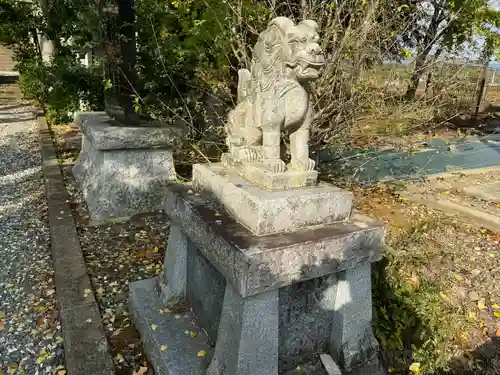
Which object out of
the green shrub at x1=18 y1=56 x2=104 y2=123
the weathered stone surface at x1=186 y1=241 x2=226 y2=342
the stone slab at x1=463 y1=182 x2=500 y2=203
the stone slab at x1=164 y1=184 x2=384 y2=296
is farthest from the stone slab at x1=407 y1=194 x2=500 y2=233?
the green shrub at x1=18 y1=56 x2=104 y2=123

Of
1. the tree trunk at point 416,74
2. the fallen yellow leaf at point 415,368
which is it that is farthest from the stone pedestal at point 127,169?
the fallen yellow leaf at point 415,368

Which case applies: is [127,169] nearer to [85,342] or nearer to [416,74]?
[85,342]

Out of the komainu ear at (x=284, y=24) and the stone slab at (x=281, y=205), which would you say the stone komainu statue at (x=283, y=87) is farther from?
the stone slab at (x=281, y=205)

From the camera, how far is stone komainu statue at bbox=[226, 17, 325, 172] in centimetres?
188

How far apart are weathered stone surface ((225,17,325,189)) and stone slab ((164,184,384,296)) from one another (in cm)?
30

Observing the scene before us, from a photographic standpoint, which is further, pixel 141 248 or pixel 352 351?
pixel 141 248

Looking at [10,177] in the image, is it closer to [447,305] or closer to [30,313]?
[30,313]

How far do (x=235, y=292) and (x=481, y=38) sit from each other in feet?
24.2

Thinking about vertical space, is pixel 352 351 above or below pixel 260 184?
below

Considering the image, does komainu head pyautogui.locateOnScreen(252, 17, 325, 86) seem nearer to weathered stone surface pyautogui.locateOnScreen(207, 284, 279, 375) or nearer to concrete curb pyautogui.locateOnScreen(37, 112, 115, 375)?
weathered stone surface pyautogui.locateOnScreen(207, 284, 279, 375)

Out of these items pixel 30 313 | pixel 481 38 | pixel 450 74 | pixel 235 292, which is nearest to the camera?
pixel 235 292

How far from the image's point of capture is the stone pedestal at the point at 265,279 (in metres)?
1.85

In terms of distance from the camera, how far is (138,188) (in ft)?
15.2

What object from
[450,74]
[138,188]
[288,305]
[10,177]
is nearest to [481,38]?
[450,74]
